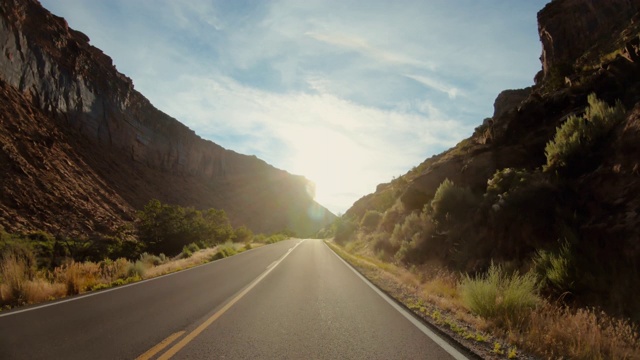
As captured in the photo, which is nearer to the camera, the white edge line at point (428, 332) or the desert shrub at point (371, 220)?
the white edge line at point (428, 332)

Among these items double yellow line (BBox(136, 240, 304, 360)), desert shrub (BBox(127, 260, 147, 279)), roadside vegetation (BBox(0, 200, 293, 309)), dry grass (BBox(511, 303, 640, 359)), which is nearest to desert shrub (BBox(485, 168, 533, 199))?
dry grass (BBox(511, 303, 640, 359))

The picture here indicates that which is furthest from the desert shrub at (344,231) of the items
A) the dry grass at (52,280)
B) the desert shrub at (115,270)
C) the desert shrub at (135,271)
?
the dry grass at (52,280)

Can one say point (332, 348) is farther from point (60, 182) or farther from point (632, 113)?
point (60, 182)

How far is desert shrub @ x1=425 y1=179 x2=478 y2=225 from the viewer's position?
49.8 ft

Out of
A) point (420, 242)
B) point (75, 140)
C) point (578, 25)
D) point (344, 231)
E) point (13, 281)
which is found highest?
point (75, 140)

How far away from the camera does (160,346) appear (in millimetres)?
5094

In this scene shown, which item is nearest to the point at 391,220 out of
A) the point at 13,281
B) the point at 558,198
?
the point at 558,198

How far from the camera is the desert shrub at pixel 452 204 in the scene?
15.2 m

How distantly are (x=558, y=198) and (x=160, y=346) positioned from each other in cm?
1011

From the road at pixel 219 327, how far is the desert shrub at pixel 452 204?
675 cm

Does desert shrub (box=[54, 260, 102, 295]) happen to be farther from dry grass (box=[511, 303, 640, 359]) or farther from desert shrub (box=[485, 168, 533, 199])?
desert shrub (box=[485, 168, 533, 199])

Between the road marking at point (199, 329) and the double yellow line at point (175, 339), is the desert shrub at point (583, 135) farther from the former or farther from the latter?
the double yellow line at point (175, 339)

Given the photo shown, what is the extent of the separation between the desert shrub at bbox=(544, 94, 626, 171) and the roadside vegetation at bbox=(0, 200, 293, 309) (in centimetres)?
1437

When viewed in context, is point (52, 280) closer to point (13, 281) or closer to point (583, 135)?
point (13, 281)
